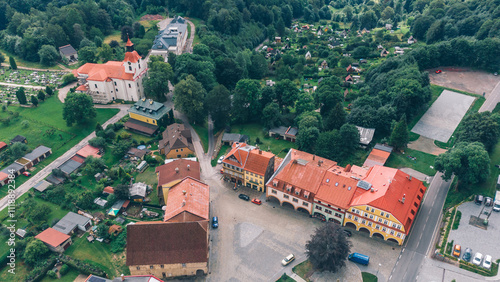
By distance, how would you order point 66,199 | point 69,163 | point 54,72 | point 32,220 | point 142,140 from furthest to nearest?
point 54,72 < point 142,140 < point 69,163 < point 66,199 < point 32,220

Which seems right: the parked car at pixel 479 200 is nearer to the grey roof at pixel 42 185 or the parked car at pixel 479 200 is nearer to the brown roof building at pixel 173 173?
the brown roof building at pixel 173 173

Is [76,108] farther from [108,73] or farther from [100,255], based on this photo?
[100,255]

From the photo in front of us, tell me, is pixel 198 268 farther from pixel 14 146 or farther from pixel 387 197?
pixel 14 146

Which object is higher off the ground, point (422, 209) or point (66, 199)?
point (422, 209)

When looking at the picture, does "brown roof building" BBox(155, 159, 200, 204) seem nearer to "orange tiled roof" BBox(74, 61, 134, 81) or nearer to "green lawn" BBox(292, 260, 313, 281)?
"green lawn" BBox(292, 260, 313, 281)

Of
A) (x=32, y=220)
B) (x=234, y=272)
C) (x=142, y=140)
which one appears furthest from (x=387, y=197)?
(x=32, y=220)

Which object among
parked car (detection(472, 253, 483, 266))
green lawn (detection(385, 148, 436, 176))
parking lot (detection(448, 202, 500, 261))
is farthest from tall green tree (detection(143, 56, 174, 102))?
parked car (detection(472, 253, 483, 266))

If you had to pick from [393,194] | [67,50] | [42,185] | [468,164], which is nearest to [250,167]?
[393,194]

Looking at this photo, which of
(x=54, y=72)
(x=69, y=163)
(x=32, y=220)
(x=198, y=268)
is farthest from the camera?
(x=54, y=72)
